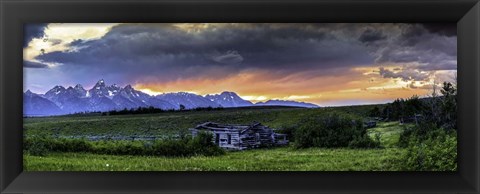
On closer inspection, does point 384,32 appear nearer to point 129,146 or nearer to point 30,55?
point 129,146

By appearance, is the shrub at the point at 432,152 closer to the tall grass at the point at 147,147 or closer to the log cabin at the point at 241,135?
the log cabin at the point at 241,135

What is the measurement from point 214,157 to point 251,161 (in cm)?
24

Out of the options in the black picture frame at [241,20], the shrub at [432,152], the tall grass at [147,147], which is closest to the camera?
the black picture frame at [241,20]

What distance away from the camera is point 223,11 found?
2.93 m

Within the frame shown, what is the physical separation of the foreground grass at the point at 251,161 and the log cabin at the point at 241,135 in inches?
A: 2.4

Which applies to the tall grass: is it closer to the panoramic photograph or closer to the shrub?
the panoramic photograph

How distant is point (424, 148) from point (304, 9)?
4.06 feet

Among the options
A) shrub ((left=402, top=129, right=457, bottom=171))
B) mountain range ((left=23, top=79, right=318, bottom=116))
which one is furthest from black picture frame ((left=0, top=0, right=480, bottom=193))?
mountain range ((left=23, top=79, right=318, bottom=116))

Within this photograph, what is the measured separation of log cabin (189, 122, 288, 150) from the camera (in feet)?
11.3

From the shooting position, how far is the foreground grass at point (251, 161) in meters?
3.37

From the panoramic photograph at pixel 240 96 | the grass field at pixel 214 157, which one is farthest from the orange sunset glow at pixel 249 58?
the grass field at pixel 214 157

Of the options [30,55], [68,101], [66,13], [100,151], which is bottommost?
[100,151]

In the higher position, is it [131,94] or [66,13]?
[66,13]

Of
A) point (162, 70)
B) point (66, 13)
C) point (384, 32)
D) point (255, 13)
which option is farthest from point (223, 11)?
point (384, 32)
